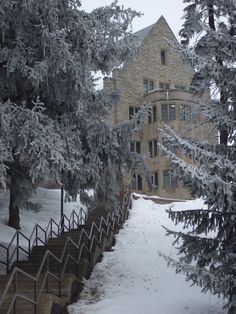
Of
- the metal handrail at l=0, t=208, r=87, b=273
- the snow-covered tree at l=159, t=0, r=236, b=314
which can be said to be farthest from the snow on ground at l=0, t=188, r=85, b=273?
the snow-covered tree at l=159, t=0, r=236, b=314

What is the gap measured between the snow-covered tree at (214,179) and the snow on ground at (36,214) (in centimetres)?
688

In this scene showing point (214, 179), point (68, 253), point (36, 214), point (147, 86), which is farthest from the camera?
point (147, 86)

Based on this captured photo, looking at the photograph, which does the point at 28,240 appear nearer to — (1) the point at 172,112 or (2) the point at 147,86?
(1) the point at 172,112

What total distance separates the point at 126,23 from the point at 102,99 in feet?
7.39

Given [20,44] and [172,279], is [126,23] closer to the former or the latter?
[20,44]

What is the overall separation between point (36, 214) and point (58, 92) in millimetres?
11163

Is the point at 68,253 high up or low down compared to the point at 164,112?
down

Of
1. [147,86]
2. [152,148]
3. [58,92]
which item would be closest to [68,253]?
[58,92]

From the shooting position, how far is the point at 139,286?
1284cm

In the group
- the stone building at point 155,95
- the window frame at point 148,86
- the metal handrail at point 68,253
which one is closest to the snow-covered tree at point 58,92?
the metal handrail at point 68,253

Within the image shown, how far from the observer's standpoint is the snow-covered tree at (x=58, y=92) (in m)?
10.4

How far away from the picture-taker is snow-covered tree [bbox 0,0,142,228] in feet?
34.2

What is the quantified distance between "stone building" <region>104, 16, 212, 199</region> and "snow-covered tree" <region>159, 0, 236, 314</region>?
75.4ft

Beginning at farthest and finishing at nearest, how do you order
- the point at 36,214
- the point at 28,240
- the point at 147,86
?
the point at 147,86, the point at 36,214, the point at 28,240
